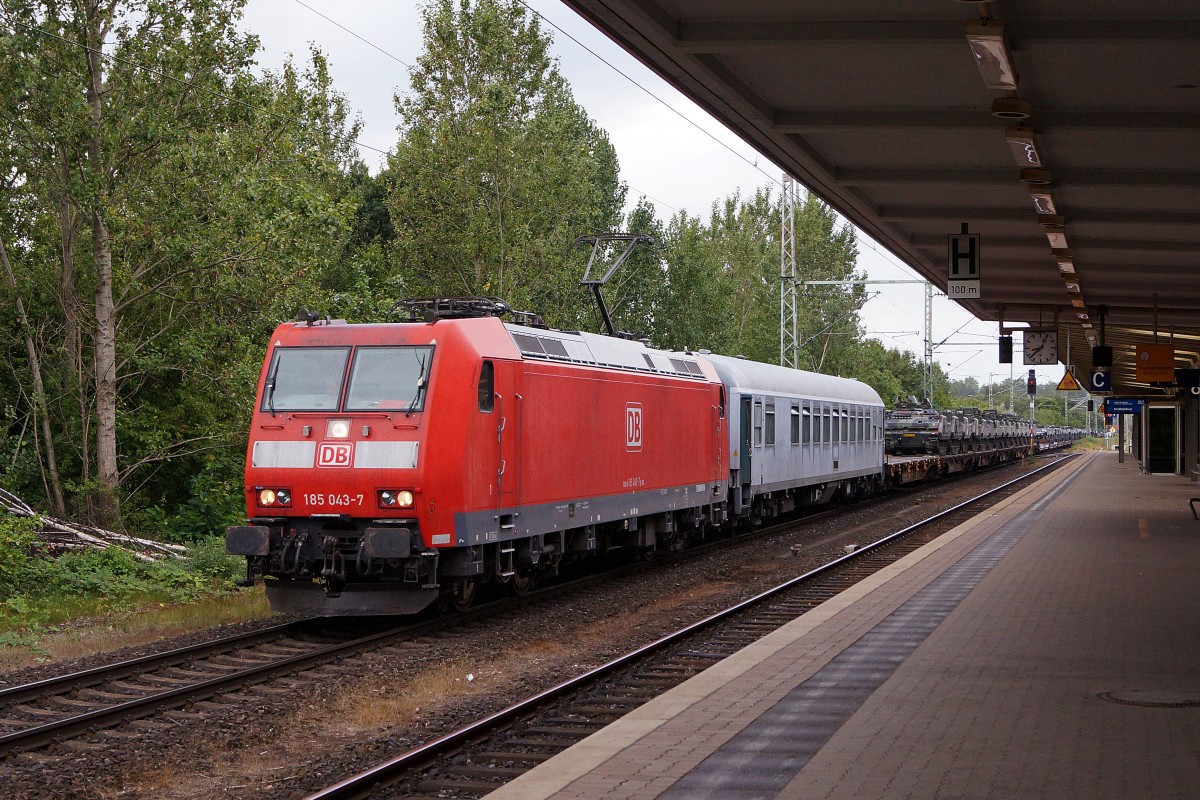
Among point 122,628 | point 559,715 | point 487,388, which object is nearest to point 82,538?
point 122,628

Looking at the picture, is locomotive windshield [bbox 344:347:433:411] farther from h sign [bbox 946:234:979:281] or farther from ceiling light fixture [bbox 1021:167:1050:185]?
h sign [bbox 946:234:979:281]

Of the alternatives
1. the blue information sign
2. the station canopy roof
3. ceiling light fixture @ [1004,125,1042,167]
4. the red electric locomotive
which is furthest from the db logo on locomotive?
the blue information sign

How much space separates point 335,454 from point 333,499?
17.4 inches

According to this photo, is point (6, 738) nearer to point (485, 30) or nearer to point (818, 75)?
point (818, 75)

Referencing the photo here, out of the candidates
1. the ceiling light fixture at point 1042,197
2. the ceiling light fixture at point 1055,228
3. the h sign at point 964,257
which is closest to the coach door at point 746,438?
the h sign at point 964,257

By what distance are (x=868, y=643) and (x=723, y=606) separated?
429cm

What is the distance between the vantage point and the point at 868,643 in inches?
418

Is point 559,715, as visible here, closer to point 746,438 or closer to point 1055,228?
point 1055,228

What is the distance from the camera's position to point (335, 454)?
12562mm

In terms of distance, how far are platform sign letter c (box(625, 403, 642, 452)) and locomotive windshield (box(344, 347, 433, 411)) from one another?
4.93m

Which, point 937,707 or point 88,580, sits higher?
point 937,707

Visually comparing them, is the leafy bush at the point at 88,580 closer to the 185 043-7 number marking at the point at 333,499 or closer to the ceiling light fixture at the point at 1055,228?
the 185 043-7 number marking at the point at 333,499

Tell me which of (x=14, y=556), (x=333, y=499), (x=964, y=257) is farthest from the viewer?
(x=964, y=257)

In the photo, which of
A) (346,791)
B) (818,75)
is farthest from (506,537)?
(346,791)
